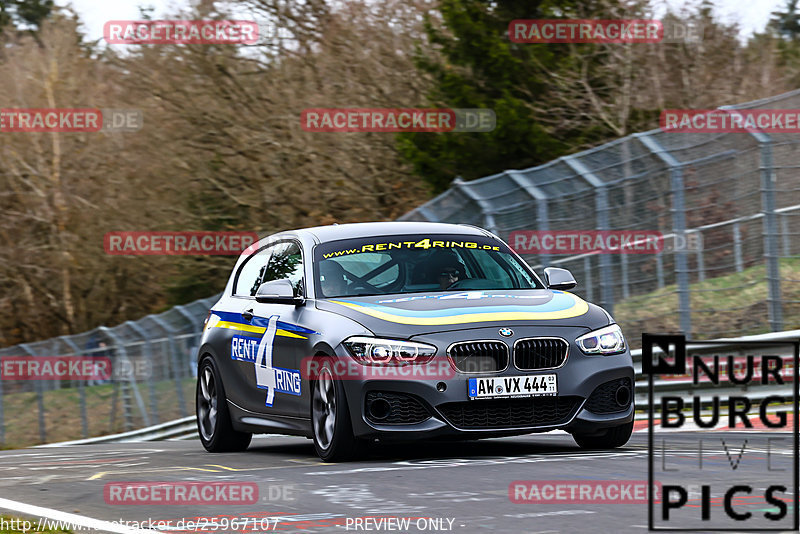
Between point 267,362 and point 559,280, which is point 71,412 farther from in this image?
point 559,280

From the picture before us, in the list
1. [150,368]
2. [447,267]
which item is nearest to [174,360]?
[150,368]

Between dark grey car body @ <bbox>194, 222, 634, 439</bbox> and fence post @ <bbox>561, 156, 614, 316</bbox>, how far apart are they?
476 cm

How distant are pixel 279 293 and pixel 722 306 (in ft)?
17.8

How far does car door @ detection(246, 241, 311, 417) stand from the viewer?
9.96m

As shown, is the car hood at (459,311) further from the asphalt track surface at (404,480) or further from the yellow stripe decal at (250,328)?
the asphalt track surface at (404,480)

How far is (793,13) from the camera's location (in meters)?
52.3

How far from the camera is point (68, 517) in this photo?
720cm

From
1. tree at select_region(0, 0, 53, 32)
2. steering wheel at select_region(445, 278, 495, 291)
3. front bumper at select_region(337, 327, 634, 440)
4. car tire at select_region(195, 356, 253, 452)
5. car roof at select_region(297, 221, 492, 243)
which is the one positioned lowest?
car tire at select_region(195, 356, 253, 452)

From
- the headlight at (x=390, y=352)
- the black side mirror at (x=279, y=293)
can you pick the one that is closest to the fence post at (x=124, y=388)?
the black side mirror at (x=279, y=293)

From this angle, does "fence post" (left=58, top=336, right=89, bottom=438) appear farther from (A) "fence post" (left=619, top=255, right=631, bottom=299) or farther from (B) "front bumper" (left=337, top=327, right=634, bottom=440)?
(B) "front bumper" (left=337, top=327, right=634, bottom=440)

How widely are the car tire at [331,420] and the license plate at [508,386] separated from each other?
0.84 meters

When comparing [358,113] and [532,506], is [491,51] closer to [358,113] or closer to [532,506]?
[358,113]

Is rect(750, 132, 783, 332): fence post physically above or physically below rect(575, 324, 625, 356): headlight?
above

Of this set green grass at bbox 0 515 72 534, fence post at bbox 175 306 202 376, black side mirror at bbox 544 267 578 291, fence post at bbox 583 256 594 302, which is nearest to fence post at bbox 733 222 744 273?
fence post at bbox 583 256 594 302
